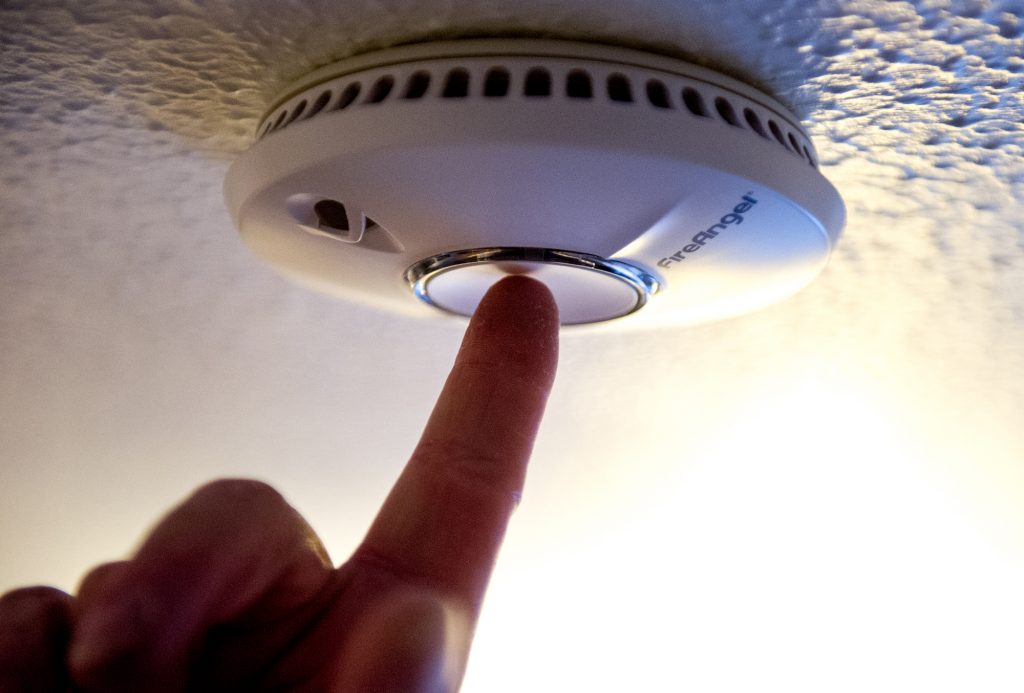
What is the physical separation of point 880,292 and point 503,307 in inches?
12.1

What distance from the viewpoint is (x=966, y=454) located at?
→ 0.70 meters

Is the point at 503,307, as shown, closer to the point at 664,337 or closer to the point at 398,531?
the point at 398,531

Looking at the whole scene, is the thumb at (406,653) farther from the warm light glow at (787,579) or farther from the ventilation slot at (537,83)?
the warm light glow at (787,579)

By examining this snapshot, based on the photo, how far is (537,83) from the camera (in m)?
0.30

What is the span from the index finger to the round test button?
0.05 feet

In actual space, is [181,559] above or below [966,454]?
below

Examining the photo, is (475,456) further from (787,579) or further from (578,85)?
(787,579)

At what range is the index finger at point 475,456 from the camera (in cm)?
28

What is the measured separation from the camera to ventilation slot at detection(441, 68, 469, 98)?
0.30 metres

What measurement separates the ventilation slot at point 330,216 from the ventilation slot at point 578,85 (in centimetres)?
11

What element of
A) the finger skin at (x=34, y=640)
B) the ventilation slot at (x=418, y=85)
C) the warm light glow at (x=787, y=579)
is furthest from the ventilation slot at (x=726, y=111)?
the warm light glow at (x=787, y=579)

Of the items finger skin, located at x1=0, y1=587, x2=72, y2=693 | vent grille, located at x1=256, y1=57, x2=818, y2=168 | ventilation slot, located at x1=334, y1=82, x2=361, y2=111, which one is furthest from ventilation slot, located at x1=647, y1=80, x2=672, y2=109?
finger skin, located at x1=0, y1=587, x2=72, y2=693

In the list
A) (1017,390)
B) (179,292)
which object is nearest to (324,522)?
(179,292)

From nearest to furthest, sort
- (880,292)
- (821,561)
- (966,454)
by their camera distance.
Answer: (880,292)
(966,454)
(821,561)
